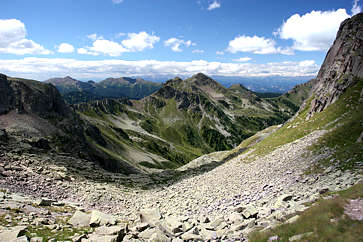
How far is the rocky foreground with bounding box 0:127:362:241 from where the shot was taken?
49.6 feet

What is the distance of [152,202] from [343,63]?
6006cm

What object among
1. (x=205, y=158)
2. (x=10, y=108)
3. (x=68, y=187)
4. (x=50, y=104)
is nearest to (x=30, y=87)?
(x=50, y=104)

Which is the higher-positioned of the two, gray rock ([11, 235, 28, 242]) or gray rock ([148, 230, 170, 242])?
gray rock ([11, 235, 28, 242])

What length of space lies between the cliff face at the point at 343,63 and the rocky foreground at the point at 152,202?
19121 millimetres

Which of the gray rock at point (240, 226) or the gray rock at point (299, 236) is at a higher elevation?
the gray rock at point (299, 236)

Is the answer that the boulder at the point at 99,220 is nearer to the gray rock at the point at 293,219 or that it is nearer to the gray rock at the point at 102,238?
the gray rock at the point at 102,238

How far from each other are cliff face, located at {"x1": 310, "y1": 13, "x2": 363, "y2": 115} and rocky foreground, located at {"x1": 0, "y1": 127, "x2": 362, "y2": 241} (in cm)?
1912

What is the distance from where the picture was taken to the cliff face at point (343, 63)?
152 ft

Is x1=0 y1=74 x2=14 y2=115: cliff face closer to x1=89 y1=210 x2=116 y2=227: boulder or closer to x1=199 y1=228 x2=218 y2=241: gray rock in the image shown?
x1=89 y1=210 x2=116 y2=227: boulder

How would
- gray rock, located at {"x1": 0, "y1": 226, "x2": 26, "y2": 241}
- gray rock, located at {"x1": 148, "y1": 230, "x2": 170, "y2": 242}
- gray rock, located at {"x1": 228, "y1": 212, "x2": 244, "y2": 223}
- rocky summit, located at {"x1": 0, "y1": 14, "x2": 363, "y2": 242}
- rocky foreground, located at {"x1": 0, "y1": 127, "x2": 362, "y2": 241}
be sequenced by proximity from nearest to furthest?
gray rock, located at {"x1": 0, "y1": 226, "x2": 26, "y2": 241}, rocky summit, located at {"x1": 0, "y1": 14, "x2": 363, "y2": 242}, gray rock, located at {"x1": 148, "y1": 230, "x2": 170, "y2": 242}, rocky foreground, located at {"x1": 0, "y1": 127, "x2": 362, "y2": 241}, gray rock, located at {"x1": 228, "y1": 212, "x2": 244, "y2": 223}

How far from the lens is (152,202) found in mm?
31344

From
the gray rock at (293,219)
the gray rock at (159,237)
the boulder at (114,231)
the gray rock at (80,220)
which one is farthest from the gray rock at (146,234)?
the gray rock at (293,219)

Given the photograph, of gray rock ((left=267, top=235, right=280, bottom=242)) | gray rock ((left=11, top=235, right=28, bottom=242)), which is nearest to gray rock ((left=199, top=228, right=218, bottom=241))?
gray rock ((left=267, top=235, right=280, bottom=242))

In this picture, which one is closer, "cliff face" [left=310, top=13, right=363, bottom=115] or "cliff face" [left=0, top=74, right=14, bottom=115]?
"cliff face" [left=310, top=13, right=363, bottom=115]
